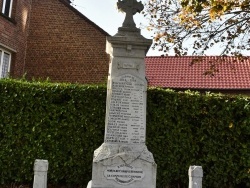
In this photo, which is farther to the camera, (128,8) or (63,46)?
(63,46)

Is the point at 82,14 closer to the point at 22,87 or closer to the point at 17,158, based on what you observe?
the point at 22,87

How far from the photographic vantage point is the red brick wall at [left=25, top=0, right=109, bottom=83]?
563 inches

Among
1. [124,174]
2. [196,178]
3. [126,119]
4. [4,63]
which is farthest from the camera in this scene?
[4,63]

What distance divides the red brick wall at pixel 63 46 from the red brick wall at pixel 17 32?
297 millimetres

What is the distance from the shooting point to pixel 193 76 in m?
21.9

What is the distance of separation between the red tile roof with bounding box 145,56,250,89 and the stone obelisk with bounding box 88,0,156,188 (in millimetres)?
13309

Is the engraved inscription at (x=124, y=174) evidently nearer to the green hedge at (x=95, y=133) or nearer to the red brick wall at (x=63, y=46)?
the green hedge at (x=95, y=133)

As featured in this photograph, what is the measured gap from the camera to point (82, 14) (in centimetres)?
1466

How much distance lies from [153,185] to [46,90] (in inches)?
172

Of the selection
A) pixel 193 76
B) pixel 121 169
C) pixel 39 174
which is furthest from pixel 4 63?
pixel 193 76

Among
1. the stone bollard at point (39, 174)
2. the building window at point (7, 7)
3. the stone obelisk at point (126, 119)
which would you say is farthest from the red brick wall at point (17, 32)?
the stone bollard at point (39, 174)

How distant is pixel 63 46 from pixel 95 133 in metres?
6.39

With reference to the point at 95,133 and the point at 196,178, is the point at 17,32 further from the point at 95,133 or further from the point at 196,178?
the point at 196,178

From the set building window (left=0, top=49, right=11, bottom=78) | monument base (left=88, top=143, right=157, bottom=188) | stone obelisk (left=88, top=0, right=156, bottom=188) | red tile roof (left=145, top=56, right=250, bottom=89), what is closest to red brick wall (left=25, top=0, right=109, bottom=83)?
building window (left=0, top=49, right=11, bottom=78)
